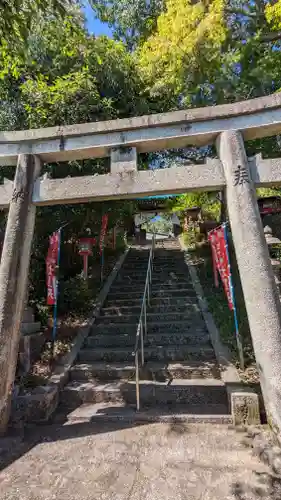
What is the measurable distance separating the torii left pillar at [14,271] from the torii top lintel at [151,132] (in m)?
0.33

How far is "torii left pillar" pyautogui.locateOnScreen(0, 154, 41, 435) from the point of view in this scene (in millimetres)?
4504

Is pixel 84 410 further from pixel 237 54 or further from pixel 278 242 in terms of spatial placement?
pixel 237 54

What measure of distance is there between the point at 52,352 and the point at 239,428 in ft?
13.0

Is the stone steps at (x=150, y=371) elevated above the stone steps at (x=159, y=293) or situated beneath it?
situated beneath

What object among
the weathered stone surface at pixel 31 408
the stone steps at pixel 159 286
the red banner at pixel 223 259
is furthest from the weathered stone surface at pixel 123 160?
the stone steps at pixel 159 286

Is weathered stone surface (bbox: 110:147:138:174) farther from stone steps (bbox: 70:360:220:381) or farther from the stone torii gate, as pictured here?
stone steps (bbox: 70:360:220:381)

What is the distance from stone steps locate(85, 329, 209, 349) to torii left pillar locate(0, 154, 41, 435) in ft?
8.99

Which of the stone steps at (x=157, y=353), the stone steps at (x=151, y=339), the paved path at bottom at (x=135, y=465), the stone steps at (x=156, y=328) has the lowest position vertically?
the paved path at bottom at (x=135, y=465)

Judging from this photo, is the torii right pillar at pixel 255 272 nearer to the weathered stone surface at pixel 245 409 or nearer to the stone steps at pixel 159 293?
the weathered stone surface at pixel 245 409

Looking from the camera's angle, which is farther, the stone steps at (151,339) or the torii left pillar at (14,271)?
the stone steps at (151,339)

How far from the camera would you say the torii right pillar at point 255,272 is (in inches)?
156

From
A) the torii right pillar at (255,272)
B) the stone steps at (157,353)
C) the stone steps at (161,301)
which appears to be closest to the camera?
the torii right pillar at (255,272)

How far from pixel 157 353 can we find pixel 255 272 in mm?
3200

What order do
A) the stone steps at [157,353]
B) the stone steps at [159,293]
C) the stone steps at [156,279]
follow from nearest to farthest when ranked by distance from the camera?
the stone steps at [157,353]
the stone steps at [159,293]
the stone steps at [156,279]
